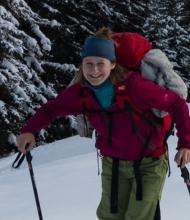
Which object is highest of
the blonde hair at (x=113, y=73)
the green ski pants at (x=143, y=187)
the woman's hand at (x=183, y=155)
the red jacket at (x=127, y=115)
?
the blonde hair at (x=113, y=73)

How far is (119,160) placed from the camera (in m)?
3.63

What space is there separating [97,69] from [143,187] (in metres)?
0.83

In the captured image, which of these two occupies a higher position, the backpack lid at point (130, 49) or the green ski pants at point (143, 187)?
the backpack lid at point (130, 49)

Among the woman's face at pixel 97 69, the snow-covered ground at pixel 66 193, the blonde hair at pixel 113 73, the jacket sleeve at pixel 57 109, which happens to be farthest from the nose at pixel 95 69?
the snow-covered ground at pixel 66 193

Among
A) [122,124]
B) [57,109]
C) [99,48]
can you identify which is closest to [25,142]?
[57,109]

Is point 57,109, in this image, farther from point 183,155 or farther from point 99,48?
point 183,155

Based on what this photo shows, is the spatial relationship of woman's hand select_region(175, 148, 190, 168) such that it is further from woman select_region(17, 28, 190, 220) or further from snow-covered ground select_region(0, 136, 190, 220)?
snow-covered ground select_region(0, 136, 190, 220)

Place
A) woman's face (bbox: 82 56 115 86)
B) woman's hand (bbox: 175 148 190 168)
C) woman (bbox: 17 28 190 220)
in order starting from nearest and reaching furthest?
1. woman's hand (bbox: 175 148 190 168)
2. woman (bbox: 17 28 190 220)
3. woman's face (bbox: 82 56 115 86)

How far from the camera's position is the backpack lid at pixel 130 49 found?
3.47 metres

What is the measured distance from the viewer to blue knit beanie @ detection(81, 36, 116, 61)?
3459 mm

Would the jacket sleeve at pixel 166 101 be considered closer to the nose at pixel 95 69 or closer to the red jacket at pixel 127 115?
the red jacket at pixel 127 115

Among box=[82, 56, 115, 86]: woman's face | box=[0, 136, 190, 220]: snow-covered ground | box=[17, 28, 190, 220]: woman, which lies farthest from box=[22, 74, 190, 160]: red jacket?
box=[0, 136, 190, 220]: snow-covered ground

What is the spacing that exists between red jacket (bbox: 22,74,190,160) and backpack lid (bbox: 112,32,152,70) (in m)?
0.12

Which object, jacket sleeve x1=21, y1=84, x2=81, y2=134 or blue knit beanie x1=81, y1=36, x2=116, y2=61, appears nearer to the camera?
blue knit beanie x1=81, y1=36, x2=116, y2=61
